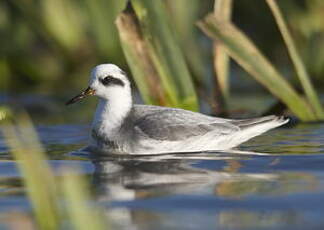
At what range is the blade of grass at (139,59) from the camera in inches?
375

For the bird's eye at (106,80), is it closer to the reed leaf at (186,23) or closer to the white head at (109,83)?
the white head at (109,83)

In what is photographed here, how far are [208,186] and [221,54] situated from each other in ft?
11.0

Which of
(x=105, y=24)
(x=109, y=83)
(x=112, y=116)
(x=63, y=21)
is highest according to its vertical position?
(x=63, y=21)

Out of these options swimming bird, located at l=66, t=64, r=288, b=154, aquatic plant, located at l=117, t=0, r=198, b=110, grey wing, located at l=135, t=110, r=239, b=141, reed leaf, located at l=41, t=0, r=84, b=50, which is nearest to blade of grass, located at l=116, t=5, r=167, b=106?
aquatic plant, located at l=117, t=0, r=198, b=110

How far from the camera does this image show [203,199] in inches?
263

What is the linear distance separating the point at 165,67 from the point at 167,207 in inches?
129

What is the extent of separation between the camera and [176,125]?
880cm

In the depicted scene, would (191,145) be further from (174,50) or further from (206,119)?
(174,50)

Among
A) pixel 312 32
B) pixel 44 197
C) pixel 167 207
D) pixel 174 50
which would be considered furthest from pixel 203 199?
pixel 312 32

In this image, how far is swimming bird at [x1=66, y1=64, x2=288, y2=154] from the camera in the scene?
8750 millimetres

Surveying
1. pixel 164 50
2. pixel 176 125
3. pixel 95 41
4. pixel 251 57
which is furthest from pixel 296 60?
pixel 95 41

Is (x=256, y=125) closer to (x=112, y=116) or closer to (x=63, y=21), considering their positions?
(x=112, y=116)

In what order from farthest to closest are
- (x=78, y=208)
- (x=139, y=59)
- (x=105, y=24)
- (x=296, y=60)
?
(x=105, y=24) → (x=296, y=60) → (x=139, y=59) → (x=78, y=208)

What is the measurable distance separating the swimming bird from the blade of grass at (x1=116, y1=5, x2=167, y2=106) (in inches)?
19.9
